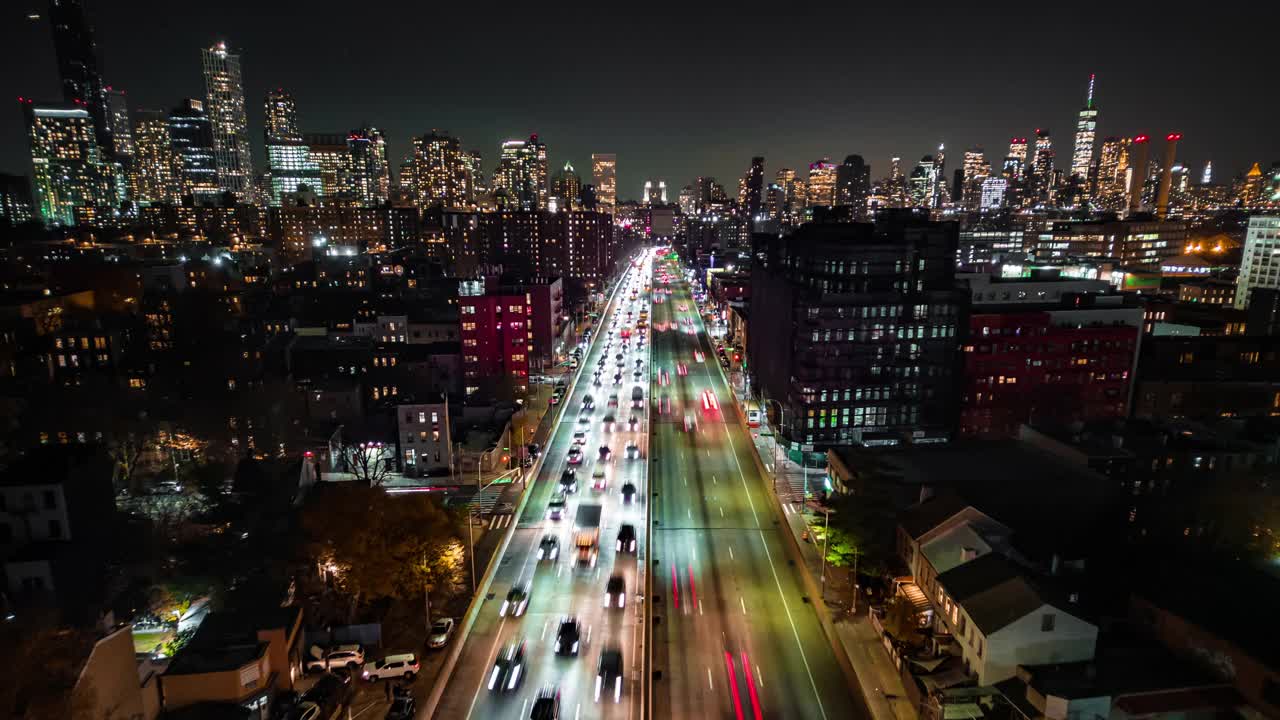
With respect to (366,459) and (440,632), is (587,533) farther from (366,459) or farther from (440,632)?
(366,459)

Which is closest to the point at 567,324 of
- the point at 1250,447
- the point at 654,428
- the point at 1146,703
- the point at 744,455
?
the point at 654,428

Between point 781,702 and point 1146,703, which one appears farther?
point 781,702

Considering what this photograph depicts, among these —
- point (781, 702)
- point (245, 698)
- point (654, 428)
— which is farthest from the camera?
point (654, 428)

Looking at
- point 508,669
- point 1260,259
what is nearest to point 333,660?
point 508,669

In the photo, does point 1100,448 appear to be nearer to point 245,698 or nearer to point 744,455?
point 744,455

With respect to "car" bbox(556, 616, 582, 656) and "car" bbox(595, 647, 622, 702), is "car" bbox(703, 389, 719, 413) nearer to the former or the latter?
"car" bbox(556, 616, 582, 656)

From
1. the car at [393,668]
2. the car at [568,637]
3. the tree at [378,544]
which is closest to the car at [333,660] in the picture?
the car at [393,668]

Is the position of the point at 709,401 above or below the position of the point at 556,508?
above

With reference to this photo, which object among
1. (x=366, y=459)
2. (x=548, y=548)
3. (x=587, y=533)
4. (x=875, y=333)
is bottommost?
(x=548, y=548)
